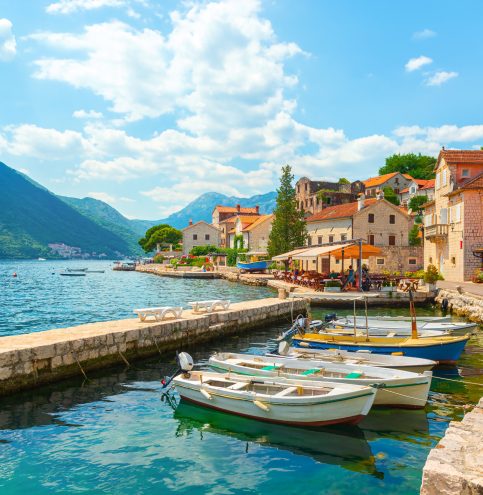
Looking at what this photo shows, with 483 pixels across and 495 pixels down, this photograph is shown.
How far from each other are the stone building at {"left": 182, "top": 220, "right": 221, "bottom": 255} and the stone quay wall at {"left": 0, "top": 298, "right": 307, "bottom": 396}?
8140 centimetres

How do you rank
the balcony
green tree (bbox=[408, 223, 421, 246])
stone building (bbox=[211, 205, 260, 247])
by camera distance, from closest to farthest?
the balcony < green tree (bbox=[408, 223, 421, 246]) < stone building (bbox=[211, 205, 260, 247])

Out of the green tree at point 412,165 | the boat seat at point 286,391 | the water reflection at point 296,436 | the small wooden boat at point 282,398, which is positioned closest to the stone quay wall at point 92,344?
the small wooden boat at point 282,398

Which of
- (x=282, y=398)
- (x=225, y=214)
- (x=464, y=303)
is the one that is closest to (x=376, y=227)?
(x=464, y=303)

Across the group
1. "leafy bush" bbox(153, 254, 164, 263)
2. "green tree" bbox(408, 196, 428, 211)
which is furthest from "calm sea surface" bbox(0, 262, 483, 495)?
"leafy bush" bbox(153, 254, 164, 263)

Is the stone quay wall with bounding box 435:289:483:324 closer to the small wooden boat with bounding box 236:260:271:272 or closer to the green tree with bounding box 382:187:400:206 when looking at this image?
the small wooden boat with bounding box 236:260:271:272

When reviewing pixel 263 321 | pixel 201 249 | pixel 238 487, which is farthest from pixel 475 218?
pixel 201 249

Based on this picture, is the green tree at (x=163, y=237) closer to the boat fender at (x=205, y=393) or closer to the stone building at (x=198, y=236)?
the stone building at (x=198, y=236)

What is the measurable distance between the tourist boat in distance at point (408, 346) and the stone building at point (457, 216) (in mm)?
24399

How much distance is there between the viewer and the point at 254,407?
9930 mm

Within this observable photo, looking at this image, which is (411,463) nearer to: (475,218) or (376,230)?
(475,218)

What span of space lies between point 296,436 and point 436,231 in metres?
35.8

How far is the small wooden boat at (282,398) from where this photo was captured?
9.39m

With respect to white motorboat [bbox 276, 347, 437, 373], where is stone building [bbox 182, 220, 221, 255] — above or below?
above

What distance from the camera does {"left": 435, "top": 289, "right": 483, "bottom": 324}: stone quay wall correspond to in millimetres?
24656
